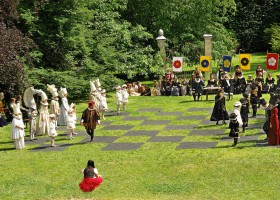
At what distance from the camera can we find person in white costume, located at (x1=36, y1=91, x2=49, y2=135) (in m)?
24.7

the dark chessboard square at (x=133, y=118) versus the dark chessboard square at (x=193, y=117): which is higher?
the dark chessboard square at (x=193, y=117)

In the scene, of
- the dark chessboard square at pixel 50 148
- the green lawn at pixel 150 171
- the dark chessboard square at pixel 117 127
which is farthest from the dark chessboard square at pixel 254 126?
the dark chessboard square at pixel 50 148

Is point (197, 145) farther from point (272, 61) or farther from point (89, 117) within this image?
point (272, 61)

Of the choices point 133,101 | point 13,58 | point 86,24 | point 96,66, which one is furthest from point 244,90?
point 13,58

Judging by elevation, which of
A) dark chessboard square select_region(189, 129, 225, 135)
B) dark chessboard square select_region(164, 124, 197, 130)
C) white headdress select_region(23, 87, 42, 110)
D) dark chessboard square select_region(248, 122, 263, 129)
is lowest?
dark chessboard square select_region(189, 129, 225, 135)

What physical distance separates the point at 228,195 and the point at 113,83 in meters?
20.5

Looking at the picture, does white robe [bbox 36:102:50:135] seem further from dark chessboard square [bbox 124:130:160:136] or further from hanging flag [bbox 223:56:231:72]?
hanging flag [bbox 223:56:231:72]

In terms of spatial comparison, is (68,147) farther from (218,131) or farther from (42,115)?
(218,131)

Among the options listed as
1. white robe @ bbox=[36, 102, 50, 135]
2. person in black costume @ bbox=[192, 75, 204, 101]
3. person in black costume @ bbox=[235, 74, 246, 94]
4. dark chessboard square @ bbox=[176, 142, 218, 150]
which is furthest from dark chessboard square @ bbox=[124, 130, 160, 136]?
person in black costume @ bbox=[235, 74, 246, 94]

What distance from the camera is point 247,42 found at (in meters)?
62.3

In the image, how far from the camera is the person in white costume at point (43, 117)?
24672 mm

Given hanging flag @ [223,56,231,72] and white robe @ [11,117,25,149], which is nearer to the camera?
white robe @ [11,117,25,149]

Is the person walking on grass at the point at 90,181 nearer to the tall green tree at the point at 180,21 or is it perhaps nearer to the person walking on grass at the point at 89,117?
the person walking on grass at the point at 89,117

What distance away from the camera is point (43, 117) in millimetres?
24750
